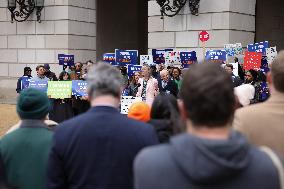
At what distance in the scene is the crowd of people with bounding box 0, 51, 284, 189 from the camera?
6.50 ft

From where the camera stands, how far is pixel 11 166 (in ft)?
11.2

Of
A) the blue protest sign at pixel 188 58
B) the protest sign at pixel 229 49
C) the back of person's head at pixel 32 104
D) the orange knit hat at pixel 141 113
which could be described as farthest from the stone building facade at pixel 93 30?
the back of person's head at pixel 32 104

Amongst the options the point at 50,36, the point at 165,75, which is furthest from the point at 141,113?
the point at 50,36

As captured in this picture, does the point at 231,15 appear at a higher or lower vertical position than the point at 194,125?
higher

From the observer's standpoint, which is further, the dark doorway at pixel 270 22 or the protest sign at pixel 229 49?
the dark doorway at pixel 270 22

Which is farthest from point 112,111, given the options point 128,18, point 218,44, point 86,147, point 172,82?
point 128,18

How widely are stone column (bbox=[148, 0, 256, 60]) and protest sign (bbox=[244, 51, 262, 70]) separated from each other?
12.5 ft

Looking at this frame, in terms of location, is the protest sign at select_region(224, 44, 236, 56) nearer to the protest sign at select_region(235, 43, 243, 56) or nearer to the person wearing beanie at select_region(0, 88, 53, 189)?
the protest sign at select_region(235, 43, 243, 56)

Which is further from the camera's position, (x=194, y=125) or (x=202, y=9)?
(x=202, y=9)

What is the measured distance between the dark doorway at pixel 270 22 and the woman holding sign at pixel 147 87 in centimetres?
924

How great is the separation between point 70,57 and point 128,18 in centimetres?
1034

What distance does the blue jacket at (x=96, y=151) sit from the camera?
2908mm

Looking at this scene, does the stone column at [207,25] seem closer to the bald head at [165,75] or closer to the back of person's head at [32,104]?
the bald head at [165,75]

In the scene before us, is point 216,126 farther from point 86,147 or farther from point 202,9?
point 202,9
